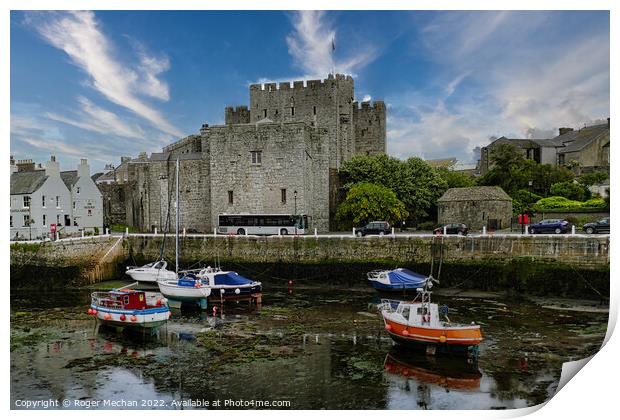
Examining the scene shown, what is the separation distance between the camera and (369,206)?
19.1 metres

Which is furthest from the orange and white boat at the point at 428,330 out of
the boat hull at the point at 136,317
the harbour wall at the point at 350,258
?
the harbour wall at the point at 350,258

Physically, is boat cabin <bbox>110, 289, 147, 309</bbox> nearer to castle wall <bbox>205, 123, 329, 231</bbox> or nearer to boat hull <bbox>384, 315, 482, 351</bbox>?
boat hull <bbox>384, 315, 482, 351</bbox>

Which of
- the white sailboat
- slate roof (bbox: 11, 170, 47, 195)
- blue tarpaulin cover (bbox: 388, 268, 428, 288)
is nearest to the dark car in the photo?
blue tarpaulin cover (bbox: 388, 268, 428, 288)

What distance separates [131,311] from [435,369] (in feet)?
17.9

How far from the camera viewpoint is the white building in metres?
17.2

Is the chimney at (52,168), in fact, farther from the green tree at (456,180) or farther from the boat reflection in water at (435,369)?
the green tree at (456,180)

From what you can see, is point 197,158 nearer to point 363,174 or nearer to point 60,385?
point 363,174

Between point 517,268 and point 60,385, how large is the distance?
10435 mm

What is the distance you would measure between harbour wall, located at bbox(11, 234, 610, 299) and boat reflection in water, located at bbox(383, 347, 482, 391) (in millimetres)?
5584

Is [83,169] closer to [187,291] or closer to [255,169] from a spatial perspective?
[255,169]

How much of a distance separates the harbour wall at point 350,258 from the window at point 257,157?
3.80 metres

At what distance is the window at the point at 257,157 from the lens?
752 inches

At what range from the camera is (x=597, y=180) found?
1978 centimetres

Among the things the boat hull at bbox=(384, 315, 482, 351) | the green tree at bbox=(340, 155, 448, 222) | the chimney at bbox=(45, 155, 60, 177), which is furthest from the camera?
the green tree at bbox=(340, 155, 448, 222)
